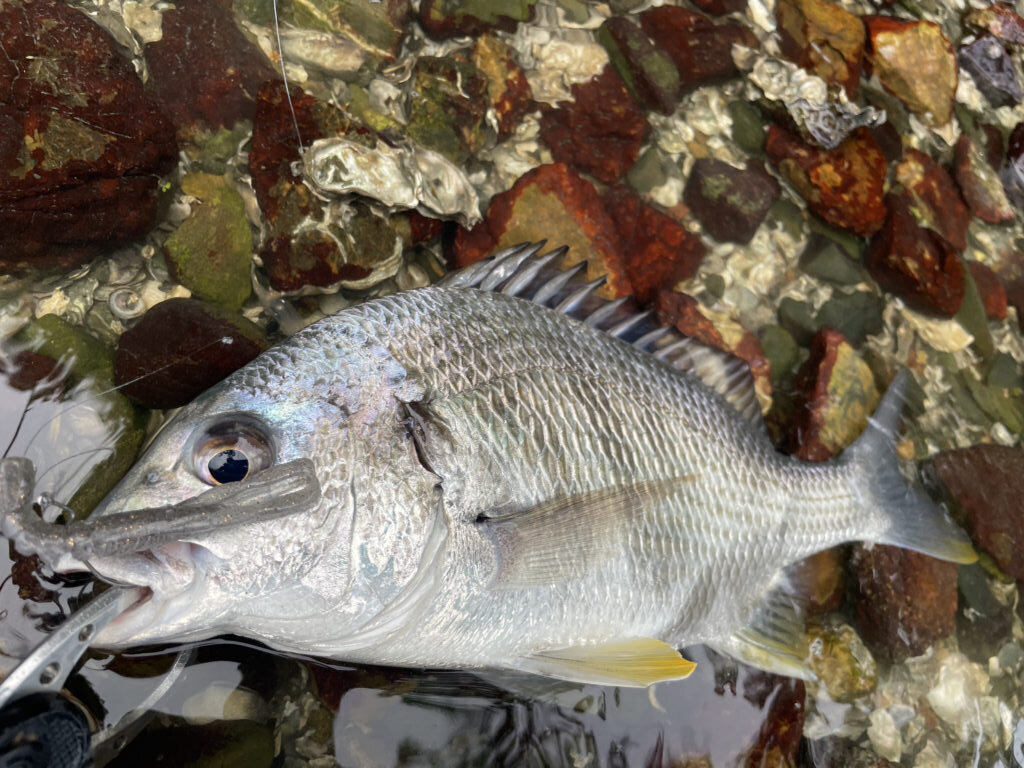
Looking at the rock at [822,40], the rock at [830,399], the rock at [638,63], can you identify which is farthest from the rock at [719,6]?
the rock at [830,399]

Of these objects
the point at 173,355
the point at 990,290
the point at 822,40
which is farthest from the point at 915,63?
the point at 173,355

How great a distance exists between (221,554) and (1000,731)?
3248 millimetres

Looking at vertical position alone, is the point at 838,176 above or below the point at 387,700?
above

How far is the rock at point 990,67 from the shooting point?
151 inches

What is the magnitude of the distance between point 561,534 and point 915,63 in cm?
320

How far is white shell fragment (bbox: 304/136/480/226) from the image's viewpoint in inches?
95.1

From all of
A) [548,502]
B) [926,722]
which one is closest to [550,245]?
[548,502]

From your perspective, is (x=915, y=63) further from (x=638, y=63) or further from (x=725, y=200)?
(x=638, y=63)

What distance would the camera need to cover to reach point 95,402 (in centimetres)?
206

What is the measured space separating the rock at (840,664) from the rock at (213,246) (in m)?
2.48

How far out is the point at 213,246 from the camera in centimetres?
230

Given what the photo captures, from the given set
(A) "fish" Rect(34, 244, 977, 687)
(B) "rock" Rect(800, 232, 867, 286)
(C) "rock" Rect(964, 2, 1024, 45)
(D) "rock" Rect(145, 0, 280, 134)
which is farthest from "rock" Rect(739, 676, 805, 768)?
(C) "rock" Rect(964, 2, 1024, 45)

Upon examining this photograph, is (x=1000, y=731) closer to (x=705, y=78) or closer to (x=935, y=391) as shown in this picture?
(x=935, y=391)

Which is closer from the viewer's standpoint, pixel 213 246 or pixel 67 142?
pixel 67 142
